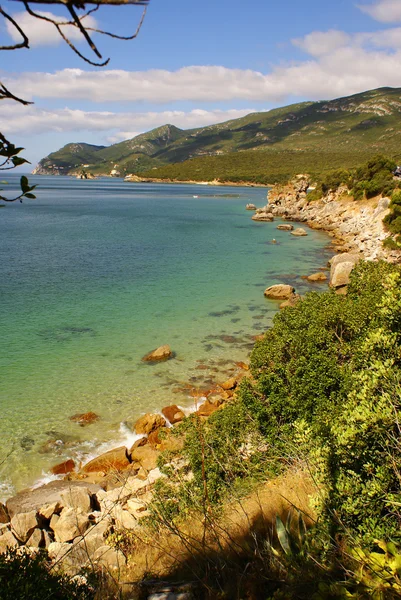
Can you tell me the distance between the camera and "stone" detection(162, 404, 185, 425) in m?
16.2

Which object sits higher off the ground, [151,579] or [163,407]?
[151,579]

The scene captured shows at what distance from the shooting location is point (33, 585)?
4.53 metres

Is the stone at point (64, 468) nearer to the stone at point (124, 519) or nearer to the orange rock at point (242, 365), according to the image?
the stone at point (124, 519)

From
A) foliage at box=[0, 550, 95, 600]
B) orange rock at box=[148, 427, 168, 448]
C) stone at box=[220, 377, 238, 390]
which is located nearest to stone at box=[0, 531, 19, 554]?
foliage at box=[0, 550, 95, 600]

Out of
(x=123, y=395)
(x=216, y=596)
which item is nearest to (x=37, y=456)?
(x=123, y=395)

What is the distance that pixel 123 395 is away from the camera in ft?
59.4

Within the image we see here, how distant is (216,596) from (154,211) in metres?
90.4

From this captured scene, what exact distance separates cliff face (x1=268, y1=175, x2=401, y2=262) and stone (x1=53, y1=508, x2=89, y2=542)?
3290cm

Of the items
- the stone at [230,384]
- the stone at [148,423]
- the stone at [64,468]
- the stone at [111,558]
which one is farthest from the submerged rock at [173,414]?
the stone at [111,558]

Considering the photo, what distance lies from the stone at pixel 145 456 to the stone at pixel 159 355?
6.66m

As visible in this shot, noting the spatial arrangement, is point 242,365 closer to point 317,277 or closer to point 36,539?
point 36,539

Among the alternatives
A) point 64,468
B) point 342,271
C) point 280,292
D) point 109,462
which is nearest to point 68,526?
point 109,462

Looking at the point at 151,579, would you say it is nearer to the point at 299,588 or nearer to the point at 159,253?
the point at 299,588

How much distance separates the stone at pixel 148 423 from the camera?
620 inches
